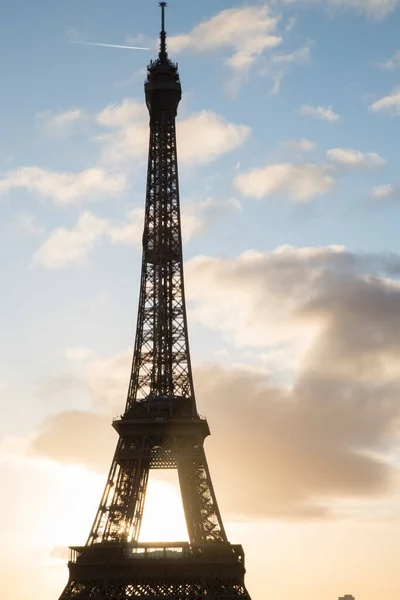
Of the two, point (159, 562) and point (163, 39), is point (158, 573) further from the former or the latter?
point (163, 39)

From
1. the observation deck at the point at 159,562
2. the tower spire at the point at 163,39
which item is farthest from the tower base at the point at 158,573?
the tower spire at the point at 163,39

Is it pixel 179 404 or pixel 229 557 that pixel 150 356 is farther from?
pixel 229 557

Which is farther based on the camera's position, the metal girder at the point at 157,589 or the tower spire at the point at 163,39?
the tower spire at the point at 163,39

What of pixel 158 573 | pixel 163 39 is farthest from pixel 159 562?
pixel 163 39

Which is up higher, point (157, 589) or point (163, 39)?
point (163, 39)

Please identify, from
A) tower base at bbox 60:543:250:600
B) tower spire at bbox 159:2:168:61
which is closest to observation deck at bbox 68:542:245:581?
tower base at bbox 60:543:250:600

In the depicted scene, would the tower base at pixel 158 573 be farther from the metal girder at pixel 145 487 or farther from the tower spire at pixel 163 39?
the tower spire at pixel 163 39

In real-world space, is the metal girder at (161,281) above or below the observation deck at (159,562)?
above

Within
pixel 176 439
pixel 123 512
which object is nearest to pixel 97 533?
pixel 123 512
